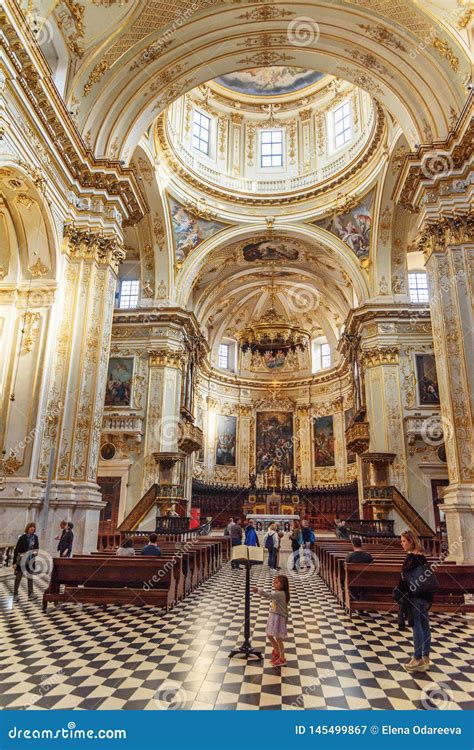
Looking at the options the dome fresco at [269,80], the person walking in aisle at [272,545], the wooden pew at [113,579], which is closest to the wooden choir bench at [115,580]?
the wooden pew at [113,579]

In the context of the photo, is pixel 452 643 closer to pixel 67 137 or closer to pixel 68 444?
pixel 68 444

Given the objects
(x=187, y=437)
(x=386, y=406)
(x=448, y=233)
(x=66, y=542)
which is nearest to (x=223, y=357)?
(x=187, y=437)

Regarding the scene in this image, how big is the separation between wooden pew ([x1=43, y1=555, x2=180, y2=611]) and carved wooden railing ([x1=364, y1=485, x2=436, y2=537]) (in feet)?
35.7

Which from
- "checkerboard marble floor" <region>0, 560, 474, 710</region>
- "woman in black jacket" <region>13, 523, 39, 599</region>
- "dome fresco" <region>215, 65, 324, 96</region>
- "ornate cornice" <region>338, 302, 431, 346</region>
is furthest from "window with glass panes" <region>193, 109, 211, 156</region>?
"checkerboard marble floor" <region>0, 560, 474, 710</region>

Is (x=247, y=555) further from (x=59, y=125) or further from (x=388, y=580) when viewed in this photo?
(x=59, y=125)

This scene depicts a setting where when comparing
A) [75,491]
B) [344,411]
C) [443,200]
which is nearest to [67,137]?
[75,491]

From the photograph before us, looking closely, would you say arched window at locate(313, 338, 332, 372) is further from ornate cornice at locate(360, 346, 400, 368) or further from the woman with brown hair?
the woman with brown hair

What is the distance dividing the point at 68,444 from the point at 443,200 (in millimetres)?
9893

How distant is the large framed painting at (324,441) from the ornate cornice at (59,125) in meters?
18.7

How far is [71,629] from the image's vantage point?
19.2ft

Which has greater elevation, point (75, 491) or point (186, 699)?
point (75, 491)

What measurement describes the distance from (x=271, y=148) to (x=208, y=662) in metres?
22.6

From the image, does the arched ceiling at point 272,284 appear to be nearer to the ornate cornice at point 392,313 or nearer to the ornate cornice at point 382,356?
the ornate cornice at point 392,313

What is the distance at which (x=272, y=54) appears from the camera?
12.4 m
